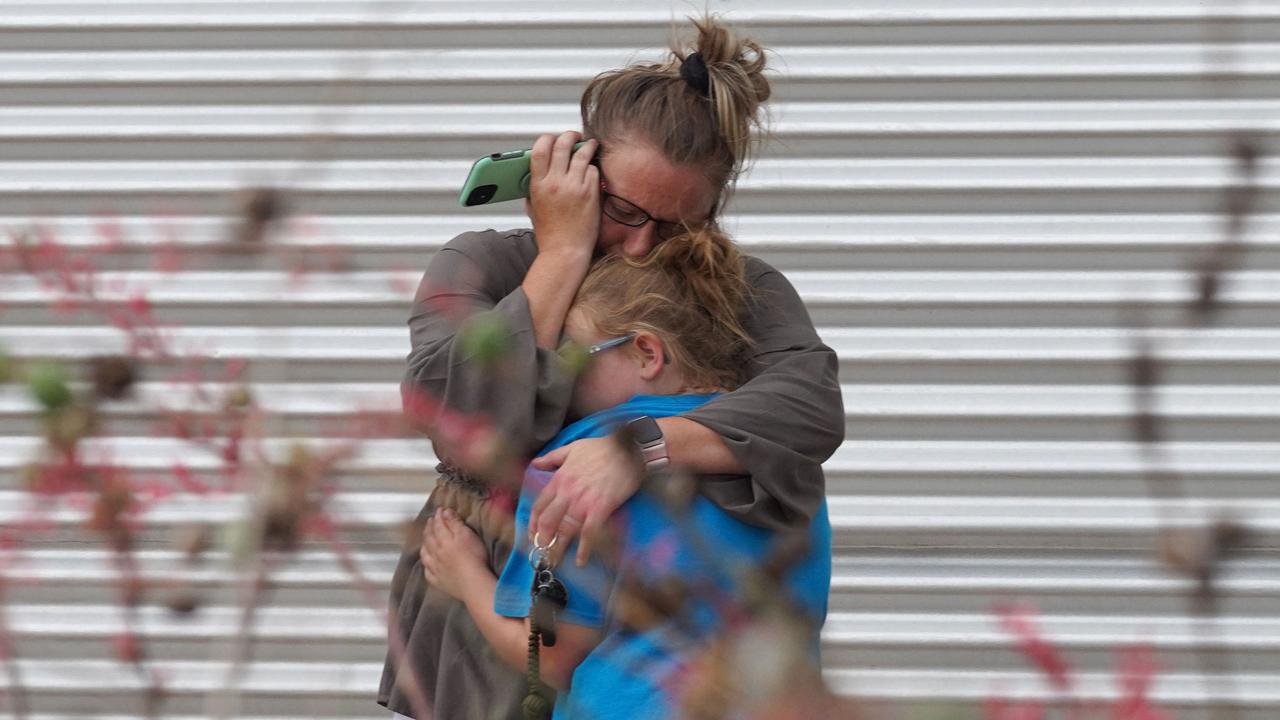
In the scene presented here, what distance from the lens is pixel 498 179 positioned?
194cm

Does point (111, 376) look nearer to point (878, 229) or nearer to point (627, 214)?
point (627, 214)

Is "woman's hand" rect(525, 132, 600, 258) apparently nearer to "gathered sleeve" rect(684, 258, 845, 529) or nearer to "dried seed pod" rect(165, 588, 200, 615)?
"gathered sleeve" rect(684, 258, 845, 529)

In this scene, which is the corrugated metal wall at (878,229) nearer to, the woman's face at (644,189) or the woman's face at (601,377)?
the woman's face at (644,189)

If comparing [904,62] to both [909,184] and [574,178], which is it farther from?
[574,178]

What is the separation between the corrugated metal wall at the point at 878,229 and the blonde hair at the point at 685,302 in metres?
1.14

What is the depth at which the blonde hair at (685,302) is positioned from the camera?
1760 mm

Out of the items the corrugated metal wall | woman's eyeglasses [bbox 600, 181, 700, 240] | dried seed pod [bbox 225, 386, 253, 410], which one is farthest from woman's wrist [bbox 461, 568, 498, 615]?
the corrugated metal wall

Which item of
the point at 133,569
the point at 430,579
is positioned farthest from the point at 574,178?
the point at 133,569

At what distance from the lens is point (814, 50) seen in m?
3.01

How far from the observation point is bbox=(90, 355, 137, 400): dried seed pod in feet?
2.87

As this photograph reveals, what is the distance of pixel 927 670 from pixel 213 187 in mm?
2024

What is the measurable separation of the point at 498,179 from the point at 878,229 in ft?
4.22

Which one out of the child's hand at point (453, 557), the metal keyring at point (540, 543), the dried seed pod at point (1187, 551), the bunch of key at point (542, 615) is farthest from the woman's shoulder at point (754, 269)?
the dried seed pod at point (1187, 551)

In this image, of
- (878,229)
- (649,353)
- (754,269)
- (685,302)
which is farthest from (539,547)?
(878,229)
